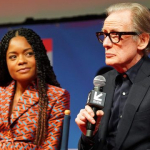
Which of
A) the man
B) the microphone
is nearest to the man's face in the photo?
the man

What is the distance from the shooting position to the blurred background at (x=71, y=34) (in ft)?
10.0

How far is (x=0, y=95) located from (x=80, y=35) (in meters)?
1.18

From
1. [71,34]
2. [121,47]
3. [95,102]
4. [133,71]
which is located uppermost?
[71,34]

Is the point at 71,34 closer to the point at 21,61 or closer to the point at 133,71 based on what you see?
the point at 21,61

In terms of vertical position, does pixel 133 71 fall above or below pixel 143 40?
below

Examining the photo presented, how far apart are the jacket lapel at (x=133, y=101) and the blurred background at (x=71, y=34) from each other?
128 centimetres

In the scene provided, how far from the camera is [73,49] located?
10.3ft

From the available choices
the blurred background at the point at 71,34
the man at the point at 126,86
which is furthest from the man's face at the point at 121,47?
the blurred background at the point at 71,34

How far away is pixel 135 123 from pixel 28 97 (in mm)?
709

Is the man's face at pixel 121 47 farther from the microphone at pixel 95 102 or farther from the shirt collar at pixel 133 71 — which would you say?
the microphone at pixel 95 102

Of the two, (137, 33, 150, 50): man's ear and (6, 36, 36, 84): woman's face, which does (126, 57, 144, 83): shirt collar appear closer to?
(137, 33, 150, 50): man's ear

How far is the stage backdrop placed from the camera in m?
3.04

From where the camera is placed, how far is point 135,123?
162cm

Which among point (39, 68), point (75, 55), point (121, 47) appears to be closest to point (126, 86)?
point (121, 47)
